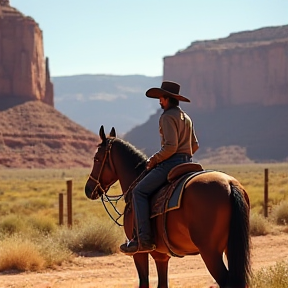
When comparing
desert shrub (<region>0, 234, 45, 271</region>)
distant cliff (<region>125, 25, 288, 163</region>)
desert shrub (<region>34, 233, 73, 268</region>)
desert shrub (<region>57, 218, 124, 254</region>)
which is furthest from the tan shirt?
A: distant cliff (<region>125, 25, 288, 163</region>)

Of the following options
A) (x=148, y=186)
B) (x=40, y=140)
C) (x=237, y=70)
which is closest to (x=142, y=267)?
(x=148, y=186)

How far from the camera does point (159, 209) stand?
645cm

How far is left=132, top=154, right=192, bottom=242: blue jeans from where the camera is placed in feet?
21.7

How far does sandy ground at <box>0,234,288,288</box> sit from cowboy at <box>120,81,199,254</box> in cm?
199

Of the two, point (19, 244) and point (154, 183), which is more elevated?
point (154, 183)

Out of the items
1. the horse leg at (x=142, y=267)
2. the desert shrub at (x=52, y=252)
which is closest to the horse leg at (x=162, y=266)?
the horse leg at (x=142, y=267)

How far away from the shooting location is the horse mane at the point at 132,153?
7.43 meters

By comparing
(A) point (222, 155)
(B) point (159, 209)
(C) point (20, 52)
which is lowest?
(A) point (222, 155)

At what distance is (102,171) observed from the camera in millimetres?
7633

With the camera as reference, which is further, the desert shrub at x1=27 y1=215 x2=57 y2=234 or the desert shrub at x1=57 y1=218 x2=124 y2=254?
the desert shrub at x1=27 y1=215 x2=57 y2=234

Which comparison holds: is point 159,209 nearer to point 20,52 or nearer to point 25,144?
point 25,144

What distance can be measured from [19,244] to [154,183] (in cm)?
465

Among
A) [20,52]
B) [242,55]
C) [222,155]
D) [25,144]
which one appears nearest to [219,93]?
[242,55]

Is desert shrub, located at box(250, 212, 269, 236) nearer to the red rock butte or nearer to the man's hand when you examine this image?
the man's hand
